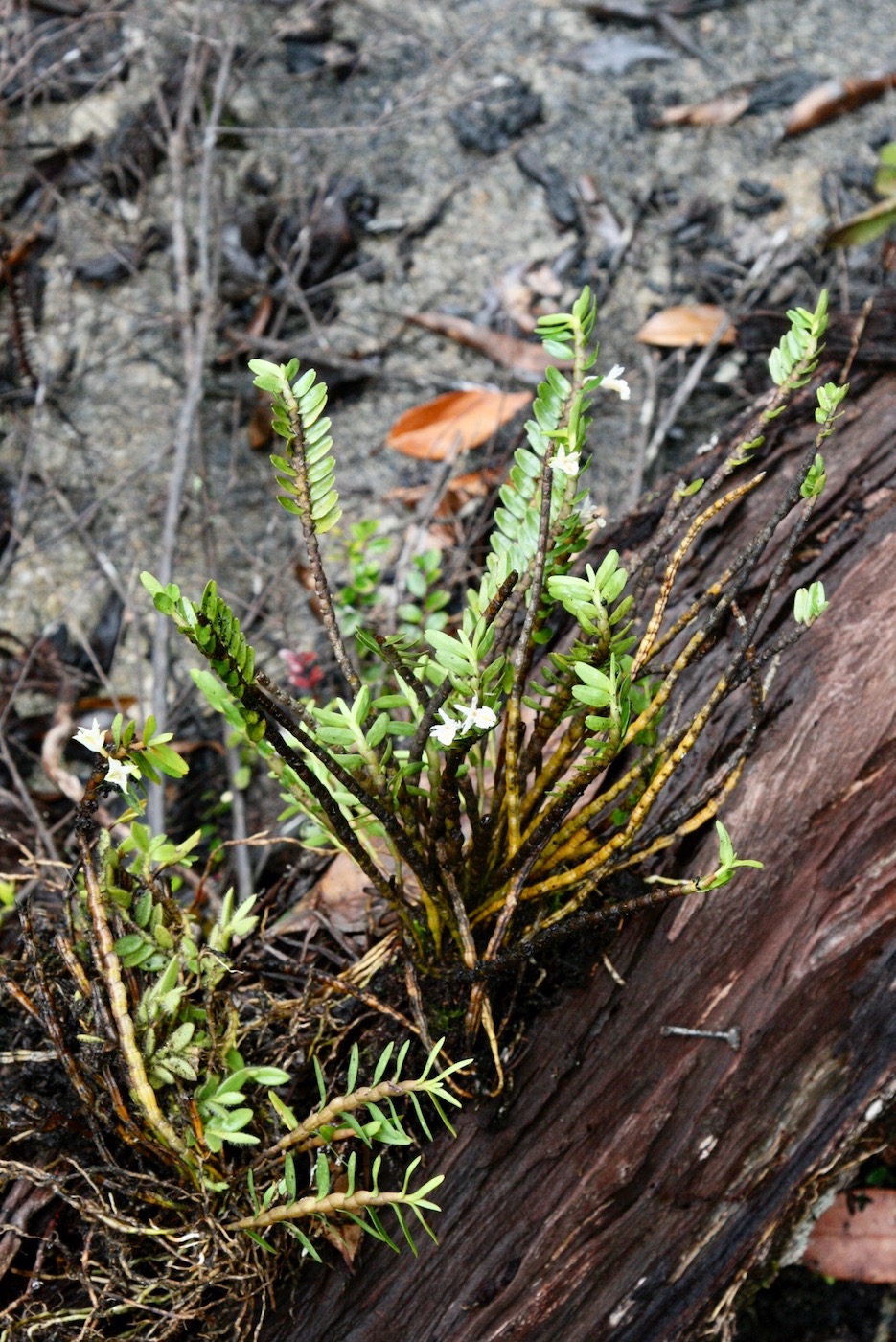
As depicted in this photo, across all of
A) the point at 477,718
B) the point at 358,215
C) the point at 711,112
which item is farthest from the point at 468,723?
the point at 711,112

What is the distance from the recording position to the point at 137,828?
141cm

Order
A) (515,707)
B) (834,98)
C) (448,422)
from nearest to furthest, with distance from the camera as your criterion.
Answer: (515,707) < (448,422) < (834,98)

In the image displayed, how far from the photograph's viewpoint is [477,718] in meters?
1.07

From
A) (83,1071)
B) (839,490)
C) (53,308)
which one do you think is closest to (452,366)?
(53,308)

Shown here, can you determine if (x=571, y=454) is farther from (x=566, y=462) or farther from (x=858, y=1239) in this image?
(x=858, y=1239)

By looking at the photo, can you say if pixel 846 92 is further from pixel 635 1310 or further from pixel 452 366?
pixel 635 1310

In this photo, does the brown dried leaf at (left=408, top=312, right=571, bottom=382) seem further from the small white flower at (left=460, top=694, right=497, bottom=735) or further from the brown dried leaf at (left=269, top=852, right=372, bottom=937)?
the small white flower at (left=460, top=694, right=497, bottom=735)

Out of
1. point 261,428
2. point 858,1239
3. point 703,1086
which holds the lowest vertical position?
point 858,1239

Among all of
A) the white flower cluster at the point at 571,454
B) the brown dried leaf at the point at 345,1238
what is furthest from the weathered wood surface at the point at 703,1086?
the white flower cluster at the point at 571,454

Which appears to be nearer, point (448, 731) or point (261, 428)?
point (448, 731)

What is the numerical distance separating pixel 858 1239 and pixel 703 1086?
108 cm

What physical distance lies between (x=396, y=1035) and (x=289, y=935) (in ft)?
1.04

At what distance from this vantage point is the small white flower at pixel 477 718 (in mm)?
1066

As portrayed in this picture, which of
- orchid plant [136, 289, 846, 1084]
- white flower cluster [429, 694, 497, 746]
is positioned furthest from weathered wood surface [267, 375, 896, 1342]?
white flower cluster [429, 694, 497, 746]
